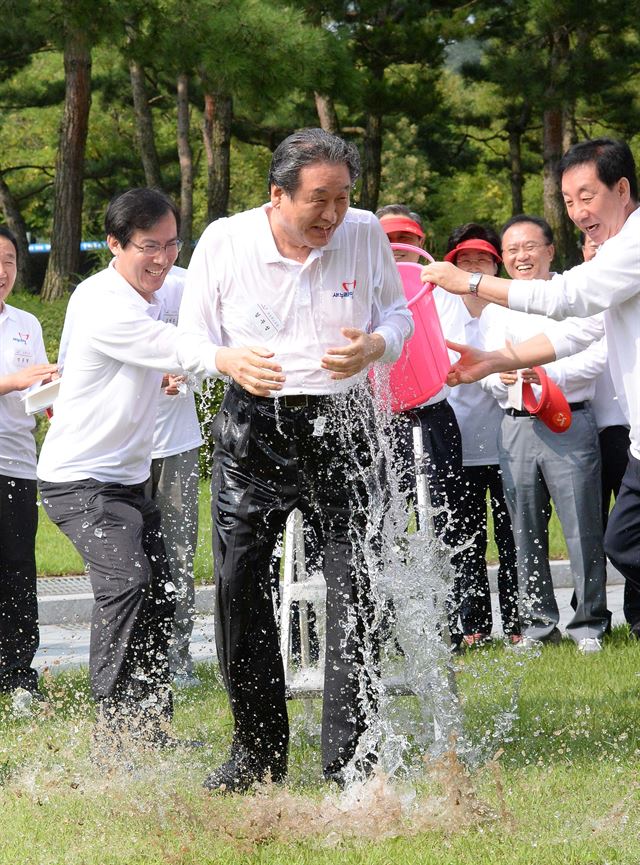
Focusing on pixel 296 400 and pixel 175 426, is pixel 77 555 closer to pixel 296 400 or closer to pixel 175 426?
pixel 175 426

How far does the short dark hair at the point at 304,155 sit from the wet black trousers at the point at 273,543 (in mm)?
756

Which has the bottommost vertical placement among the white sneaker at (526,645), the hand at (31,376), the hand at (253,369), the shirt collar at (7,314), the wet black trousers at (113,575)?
the white sneaker at (526,645)

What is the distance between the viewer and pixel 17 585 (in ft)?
21.7

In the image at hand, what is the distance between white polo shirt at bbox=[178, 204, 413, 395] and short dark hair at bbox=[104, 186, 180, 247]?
2.81 feet

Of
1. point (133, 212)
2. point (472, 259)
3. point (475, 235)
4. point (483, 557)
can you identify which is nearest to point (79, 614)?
point (483, 557)

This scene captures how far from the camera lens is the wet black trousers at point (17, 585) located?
6.53m

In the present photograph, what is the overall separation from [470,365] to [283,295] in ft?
3.96

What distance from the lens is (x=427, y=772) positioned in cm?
463

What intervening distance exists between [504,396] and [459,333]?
1.76 ft

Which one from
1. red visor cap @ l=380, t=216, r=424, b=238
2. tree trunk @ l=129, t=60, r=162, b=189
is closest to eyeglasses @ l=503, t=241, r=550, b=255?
red visor cap @ l=380, t=216, r=424, b=238

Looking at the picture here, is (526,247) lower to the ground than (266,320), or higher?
higher

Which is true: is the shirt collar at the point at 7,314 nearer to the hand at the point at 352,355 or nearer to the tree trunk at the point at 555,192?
the hand at the point at 352,355

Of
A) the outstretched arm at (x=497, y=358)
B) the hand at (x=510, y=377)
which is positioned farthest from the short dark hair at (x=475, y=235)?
the outstretched arm at (x=497, y=358)

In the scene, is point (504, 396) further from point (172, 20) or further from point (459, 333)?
point (172, 20)
